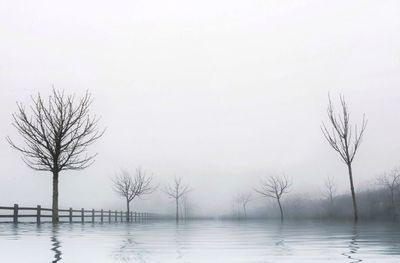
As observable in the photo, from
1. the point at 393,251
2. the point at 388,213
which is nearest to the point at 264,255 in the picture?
the point at 393,251

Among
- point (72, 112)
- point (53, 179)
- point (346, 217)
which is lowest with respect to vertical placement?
point (346, 217)

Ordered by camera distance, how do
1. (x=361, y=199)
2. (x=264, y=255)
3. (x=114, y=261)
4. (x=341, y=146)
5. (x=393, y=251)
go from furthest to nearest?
(x=361, y=199) → (x=341, y=146) → (x=393, y=251) → (x=264, y=255) → (x=114, y=261)

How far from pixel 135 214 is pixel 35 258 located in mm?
45409

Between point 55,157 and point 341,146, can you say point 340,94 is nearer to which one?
point 341,146

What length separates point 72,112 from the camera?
25547 millimetres

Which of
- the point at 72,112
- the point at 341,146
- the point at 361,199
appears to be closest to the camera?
the point at 341,146

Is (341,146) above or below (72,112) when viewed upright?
below

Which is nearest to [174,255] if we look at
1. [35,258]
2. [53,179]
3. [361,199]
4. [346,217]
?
[35,258]

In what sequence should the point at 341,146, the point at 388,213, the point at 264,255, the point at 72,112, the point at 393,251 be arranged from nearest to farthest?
the point at 264,255, the point at 393,251, the point at 341,146, the point at 72,112, the point at 388,213

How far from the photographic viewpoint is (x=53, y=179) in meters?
23.7

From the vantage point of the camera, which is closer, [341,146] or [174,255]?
[174,255]

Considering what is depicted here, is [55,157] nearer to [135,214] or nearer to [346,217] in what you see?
[135,214]

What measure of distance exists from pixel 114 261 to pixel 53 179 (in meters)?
19.6

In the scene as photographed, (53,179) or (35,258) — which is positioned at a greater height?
(53,179)
